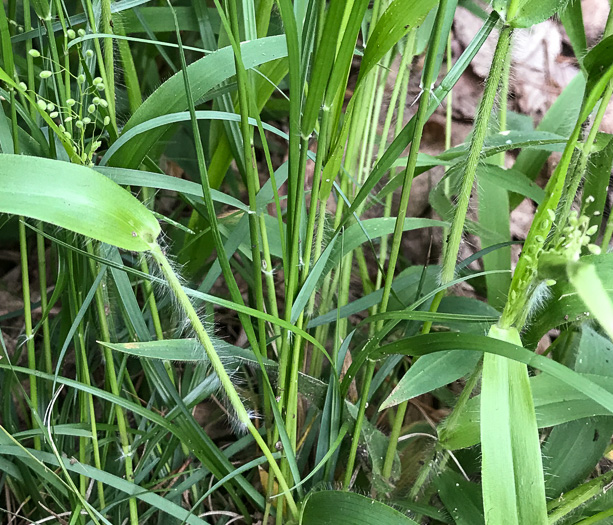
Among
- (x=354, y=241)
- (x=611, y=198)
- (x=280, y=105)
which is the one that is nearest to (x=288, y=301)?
(x=354, y=241)

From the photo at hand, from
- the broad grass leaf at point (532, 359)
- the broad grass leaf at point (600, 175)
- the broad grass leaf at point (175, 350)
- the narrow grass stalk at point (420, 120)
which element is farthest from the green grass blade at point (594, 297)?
the broad grass leaf at point (600, 175)

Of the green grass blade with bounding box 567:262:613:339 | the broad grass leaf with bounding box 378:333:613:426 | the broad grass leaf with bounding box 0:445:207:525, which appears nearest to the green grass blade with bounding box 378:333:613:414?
the broad grass leaf with bounding box 378:333:613:426

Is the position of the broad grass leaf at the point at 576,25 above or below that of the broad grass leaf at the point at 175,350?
above

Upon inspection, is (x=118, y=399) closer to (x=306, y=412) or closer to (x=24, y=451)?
(x=24, y=451)

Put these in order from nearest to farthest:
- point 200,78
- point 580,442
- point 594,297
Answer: point 594,297, point 200,78, point 580,442

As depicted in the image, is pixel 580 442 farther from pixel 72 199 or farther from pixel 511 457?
pixel 72 199

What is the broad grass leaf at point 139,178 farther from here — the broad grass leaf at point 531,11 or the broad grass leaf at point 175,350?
the broad grass leaf at point 531,11

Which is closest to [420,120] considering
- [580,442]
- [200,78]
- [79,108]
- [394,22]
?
[394,22]
